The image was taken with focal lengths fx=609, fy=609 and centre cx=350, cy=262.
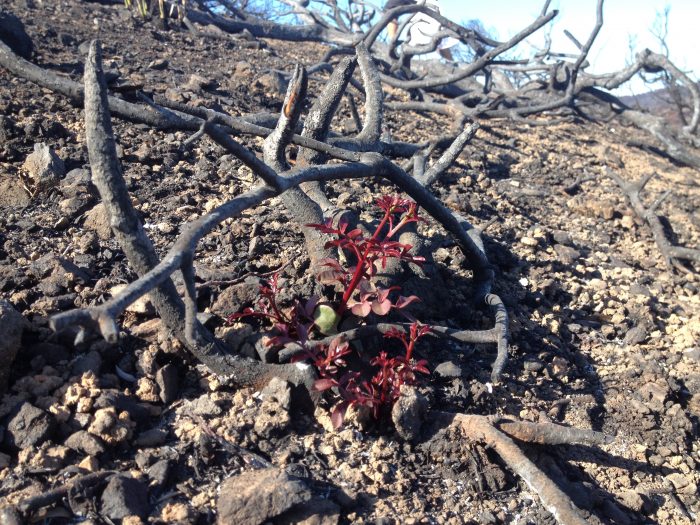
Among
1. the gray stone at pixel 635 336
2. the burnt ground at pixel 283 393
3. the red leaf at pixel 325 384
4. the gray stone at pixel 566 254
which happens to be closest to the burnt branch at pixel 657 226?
the burnt ground at pixel 283 393

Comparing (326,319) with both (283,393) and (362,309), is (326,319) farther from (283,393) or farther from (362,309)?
(283,393)

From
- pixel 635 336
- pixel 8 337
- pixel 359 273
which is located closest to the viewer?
pixel 8 337

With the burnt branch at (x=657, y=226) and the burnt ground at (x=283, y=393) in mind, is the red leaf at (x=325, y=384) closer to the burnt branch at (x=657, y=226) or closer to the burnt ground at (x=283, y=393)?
the burnt ground at (x=283, y=393)

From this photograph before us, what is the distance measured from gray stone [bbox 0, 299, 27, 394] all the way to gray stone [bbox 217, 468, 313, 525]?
748 mm

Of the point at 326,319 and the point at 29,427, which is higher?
the point at 326,319

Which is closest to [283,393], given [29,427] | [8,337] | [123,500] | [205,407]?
[205,407]

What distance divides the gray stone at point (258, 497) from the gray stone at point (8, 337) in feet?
2.45

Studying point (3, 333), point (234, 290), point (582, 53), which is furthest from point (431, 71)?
point (3, 333)

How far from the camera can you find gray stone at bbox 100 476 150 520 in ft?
5.00

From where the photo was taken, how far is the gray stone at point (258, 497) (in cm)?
155

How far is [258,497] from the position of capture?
5.17 ft

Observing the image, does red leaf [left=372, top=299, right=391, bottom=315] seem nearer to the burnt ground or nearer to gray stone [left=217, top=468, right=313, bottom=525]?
the burnt ground

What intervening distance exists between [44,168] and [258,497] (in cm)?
212

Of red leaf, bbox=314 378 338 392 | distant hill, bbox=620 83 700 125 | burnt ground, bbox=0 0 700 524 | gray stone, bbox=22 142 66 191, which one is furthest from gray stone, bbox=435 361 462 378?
distant hill, bbox=620 83 700 125
